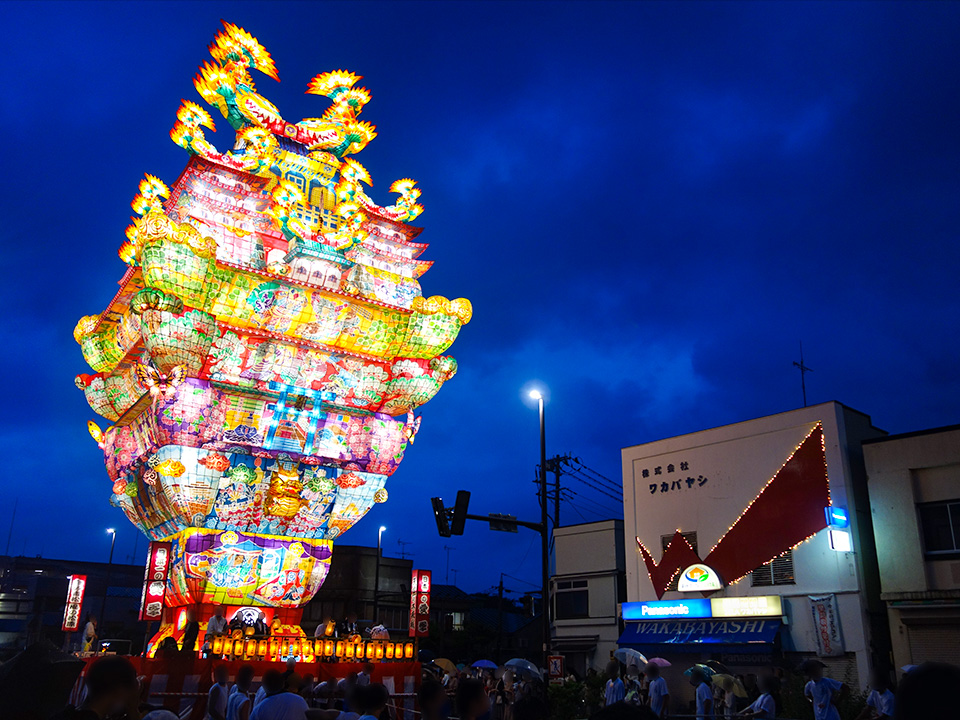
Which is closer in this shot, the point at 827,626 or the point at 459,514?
the point at 459,514

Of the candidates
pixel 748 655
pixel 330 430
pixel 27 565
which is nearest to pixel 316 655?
pixel 330 430

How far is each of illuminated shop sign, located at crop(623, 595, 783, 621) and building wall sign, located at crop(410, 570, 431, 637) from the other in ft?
24.1

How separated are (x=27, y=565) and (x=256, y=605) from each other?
4136 centimetres

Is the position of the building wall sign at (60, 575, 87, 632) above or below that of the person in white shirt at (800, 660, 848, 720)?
above

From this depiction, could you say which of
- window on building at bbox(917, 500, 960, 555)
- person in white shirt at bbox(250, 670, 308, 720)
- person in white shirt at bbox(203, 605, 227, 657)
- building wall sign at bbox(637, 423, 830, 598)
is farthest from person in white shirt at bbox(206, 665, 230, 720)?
window on building at bbox(917, 500, 960, 555)

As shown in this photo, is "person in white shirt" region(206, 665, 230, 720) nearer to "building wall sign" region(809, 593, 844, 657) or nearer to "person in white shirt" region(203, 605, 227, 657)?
"person in white shirt" region(203, 605, 227, 657)

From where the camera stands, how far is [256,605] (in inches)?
1049

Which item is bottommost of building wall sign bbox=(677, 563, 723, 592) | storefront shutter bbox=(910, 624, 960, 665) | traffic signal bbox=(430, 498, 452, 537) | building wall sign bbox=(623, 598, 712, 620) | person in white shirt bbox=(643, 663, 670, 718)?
person in white shirt bbox=(643, 663, 670, 718)

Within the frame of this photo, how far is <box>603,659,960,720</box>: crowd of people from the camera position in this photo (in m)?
2.56

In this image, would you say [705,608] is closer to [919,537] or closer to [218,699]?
[919,537]

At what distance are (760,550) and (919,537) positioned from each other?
15.6 feet

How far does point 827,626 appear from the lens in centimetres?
2305

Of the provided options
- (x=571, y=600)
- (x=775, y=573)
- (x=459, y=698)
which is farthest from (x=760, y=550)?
(x=459, y=698)

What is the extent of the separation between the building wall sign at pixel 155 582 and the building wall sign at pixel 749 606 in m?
18.1
